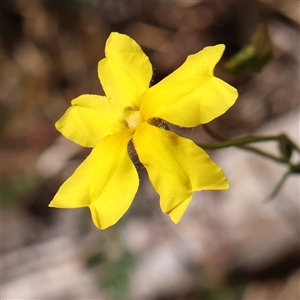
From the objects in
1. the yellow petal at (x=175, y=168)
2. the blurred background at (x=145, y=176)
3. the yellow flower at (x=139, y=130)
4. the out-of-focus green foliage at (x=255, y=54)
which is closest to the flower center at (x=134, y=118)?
the yellow flower at (x=139, y=130)

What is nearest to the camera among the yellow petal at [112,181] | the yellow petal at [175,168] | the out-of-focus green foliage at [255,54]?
the yellow petal at [175,168]

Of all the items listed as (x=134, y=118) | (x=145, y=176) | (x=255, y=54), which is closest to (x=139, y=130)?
(x=134, y=118)

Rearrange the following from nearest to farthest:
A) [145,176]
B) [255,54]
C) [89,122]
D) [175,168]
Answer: [175,168]
[89,122]
[255,54]
[145,176]

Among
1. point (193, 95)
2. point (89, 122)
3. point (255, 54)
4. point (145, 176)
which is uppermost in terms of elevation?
point (193, 95)

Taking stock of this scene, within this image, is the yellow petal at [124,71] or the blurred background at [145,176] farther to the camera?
the blurred background at [145,176]

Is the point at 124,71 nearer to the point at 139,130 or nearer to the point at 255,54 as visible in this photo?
the point at 139,130

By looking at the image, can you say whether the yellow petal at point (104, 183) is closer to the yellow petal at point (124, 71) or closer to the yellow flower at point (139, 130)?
the yellow flower at point (139, 130)

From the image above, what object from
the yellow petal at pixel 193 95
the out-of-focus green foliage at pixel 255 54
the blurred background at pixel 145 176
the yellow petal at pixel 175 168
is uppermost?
the yellow petal at pixel 193 95
